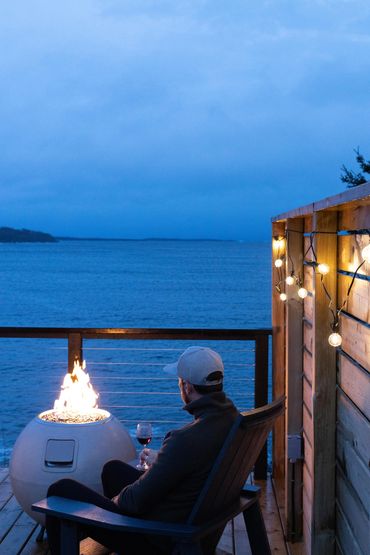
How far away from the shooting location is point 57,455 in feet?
10.8

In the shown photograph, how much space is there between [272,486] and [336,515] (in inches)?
66.8

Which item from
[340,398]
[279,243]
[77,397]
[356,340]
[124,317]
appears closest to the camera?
[356,340]

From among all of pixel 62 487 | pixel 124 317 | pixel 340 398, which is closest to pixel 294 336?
pixel 340 398

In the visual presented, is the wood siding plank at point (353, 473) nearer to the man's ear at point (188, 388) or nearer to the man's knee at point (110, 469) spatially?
the man's ear at point (188, 388)

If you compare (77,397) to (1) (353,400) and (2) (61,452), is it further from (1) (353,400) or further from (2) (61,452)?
(1) (353,400)

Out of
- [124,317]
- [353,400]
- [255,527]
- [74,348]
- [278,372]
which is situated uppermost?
[353,400]

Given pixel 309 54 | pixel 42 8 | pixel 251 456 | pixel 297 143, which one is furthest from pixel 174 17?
pixel 251 456

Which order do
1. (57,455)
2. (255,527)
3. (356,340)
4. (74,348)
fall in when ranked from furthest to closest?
1. (74,348)
2. (57,455)
3. (255,527)
4. (356,340)

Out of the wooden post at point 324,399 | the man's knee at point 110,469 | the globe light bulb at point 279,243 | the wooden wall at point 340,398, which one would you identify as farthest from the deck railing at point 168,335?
the wooden post at point 324,399

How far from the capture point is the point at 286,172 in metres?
45.4

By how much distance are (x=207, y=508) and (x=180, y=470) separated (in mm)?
165

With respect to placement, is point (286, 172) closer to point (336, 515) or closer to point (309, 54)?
point (309, 54)

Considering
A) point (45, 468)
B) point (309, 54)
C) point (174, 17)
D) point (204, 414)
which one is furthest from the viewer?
point (309, 54)

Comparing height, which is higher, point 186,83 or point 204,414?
point 186,83
